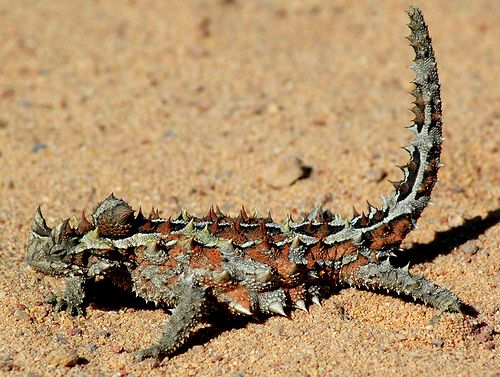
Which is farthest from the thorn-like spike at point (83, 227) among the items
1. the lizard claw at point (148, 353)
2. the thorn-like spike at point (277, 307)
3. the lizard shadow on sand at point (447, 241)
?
the lizard shadow on sand at point (447, 241)

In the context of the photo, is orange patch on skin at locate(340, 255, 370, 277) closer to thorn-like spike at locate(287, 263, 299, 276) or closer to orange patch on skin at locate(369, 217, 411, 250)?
orange patch on skin at locate(369, 217, 411, 250)

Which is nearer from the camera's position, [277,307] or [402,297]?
[277,307]

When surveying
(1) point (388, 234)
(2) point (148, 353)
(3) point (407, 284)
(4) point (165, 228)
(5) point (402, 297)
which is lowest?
(2) point (148, 353)

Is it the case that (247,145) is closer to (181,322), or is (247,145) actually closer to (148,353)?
(181,322)

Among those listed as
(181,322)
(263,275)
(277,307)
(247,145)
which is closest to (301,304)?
(277,307)

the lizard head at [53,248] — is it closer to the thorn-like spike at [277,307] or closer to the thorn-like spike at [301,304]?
the thorn-like spike at [277,307]

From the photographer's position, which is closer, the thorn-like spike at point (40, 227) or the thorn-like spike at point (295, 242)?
the thorn-like spike at point (295, 242)
